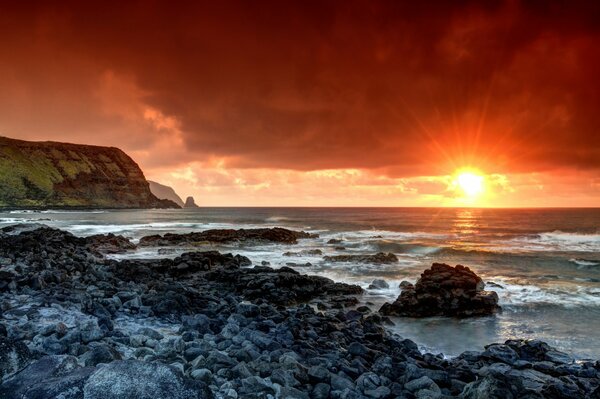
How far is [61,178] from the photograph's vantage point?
168625mm

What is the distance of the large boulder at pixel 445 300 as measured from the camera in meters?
15.9

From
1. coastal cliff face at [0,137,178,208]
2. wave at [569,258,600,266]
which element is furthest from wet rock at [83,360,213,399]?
coastal cliff face at [0,137,178,208]

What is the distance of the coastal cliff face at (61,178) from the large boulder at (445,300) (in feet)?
519

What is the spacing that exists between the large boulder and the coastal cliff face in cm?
15829

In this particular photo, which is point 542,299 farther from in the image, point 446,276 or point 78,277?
point 78,277

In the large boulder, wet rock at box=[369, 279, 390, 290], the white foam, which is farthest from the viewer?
wet rock at box=[369, 279, 390, 290]

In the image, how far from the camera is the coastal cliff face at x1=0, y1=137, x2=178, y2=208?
152250 mm

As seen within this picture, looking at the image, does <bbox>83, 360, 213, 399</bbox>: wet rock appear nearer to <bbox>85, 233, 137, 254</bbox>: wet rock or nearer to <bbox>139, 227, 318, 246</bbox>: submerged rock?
<bbox>85, 233, 137, 254</bbox>: wet rock

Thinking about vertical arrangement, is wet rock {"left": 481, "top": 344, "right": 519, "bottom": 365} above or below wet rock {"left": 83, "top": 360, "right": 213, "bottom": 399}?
below

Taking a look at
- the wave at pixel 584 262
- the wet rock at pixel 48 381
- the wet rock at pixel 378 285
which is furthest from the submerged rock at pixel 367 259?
the wet rock at pixel 48 381

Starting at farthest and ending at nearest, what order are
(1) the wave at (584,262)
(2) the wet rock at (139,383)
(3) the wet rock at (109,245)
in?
(3) the wet rock at (109,245) < (1) the wave at (584,262) < (2) the wet rock at (139,383)

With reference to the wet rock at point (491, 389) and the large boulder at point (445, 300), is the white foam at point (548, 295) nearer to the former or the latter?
A: the large boulder at point (445, 300)

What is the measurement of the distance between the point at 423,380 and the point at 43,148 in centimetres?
20896

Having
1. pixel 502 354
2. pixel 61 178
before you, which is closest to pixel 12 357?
pixel 502 354
